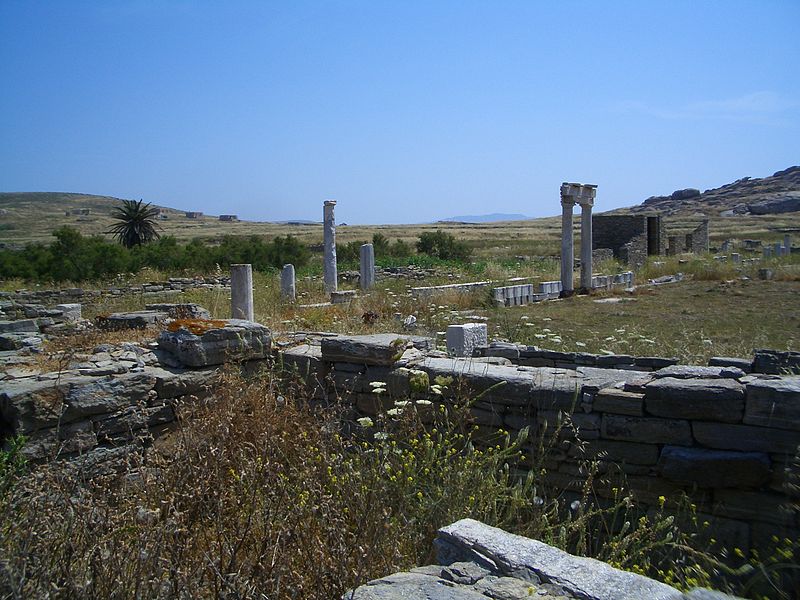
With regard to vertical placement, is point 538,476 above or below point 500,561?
below

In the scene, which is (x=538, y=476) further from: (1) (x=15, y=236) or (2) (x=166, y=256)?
(1) (x=15, y=236)

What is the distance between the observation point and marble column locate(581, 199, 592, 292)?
2170cm

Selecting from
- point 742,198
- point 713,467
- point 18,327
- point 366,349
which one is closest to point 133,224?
point 18,327

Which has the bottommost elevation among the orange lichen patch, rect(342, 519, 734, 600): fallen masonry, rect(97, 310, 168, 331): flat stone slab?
rect(342, 519, 734, 600): fallen masonry

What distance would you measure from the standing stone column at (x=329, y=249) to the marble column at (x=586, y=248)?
7.93 metres

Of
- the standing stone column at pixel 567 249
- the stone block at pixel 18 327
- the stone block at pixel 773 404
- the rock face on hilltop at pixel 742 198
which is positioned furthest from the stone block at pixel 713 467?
the rock face on hilltop at pixel 742 198

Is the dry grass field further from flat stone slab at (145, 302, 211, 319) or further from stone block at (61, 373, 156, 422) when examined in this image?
stone block at (61, 373, 156, 422)

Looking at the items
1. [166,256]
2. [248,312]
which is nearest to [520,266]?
[166,256]

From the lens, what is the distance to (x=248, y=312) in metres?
11.2

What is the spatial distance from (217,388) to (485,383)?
8.05 ft

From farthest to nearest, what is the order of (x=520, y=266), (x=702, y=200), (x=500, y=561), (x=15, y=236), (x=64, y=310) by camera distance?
(x=702, y=200) < (x=15, y=236) < (x=520, y=266) < (x=64, y=310) < (x=500, y=561)

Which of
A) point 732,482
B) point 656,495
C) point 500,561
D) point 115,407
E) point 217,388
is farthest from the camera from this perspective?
point 217,388

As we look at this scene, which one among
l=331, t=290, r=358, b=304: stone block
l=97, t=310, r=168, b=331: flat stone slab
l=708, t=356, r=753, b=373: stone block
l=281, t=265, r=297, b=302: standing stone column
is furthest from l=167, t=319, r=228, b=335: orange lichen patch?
l=281, t=265, r=297, b=302: standing stone column

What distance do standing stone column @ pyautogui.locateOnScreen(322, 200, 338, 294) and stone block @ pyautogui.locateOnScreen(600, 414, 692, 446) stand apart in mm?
13586
